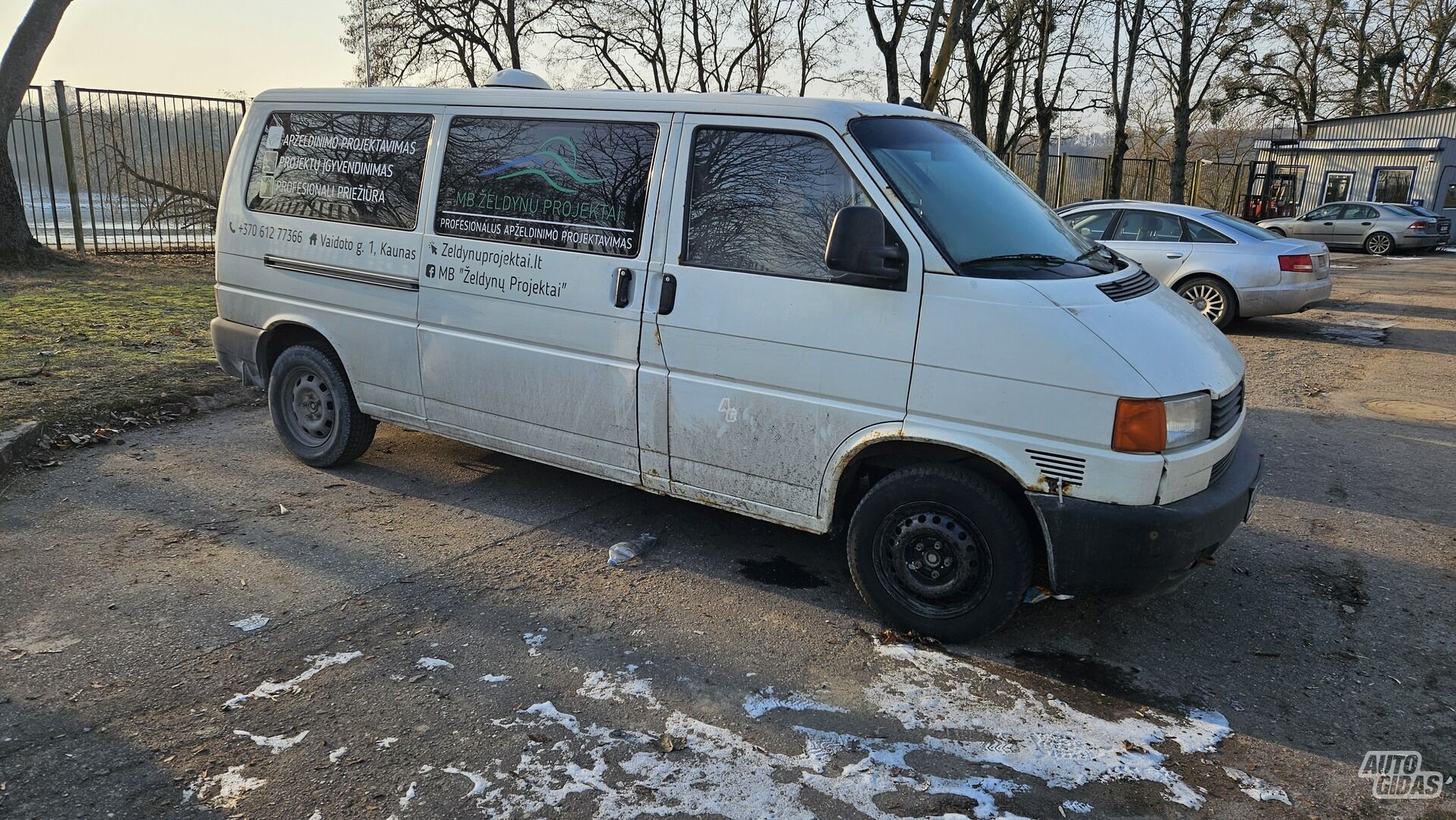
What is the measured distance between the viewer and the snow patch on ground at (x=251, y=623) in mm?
3828

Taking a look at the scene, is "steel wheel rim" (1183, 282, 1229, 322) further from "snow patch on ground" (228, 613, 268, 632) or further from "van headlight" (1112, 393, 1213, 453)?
"snow patch on ground" (228, 613, 268, 632)

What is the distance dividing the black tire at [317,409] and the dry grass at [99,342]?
5.14ft

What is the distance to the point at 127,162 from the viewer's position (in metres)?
14.7

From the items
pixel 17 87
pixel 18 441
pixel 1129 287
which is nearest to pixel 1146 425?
pixel 1129 287

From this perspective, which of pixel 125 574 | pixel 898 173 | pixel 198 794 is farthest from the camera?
pixel 125 574

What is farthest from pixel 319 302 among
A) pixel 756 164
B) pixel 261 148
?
pixel 756 164

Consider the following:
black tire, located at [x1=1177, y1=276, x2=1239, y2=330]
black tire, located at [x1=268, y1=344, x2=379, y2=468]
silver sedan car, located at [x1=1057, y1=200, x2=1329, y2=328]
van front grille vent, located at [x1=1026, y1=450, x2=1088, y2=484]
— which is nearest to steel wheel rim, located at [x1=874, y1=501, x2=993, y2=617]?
van front grille vent, located at [x1=1026, y1=450, x2=1088, y2=484]

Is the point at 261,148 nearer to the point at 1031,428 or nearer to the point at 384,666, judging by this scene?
the point at 384,666

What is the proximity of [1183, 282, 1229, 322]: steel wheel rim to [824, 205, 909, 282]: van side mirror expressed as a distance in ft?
29.7

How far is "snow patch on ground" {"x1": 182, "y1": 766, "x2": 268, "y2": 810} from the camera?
280 cm

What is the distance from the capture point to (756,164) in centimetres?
416

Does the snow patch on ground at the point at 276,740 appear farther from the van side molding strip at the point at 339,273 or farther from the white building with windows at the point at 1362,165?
the white building with windows at the point at 1362,165

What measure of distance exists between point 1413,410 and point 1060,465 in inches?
251

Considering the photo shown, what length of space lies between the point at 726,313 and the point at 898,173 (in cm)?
93
